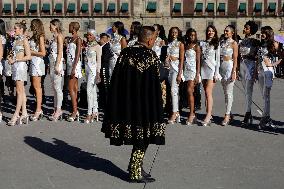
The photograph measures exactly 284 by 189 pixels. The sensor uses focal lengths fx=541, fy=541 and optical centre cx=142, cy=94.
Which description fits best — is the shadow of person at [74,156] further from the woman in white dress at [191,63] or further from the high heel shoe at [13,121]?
the woman in white dress at [191,63]

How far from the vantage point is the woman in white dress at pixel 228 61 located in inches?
363

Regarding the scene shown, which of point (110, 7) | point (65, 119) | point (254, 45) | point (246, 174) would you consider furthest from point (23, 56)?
point (110, 7)

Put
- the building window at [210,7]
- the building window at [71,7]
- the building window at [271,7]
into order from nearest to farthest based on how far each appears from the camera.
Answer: the building window at [271,7] → the building window at [210,7] → the building window at [71,7]

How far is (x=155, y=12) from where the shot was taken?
6181cm

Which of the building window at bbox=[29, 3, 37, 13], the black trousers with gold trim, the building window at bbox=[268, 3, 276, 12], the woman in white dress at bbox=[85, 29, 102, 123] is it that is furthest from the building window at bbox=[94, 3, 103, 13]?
the black trousers with gold trim

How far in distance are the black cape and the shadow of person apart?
1.88 feet

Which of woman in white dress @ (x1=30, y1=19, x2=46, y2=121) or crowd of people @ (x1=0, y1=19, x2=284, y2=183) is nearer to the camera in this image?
crowd of people @ (x1=0, y1=19, x2=284, y2=183)

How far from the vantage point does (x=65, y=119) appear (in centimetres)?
1002

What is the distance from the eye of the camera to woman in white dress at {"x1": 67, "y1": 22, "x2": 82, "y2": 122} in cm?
954

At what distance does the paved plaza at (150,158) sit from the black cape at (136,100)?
537 millimetres

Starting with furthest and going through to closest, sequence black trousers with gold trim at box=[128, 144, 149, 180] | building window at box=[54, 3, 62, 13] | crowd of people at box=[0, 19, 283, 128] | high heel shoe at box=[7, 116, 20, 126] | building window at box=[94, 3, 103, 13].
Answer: building window at box=[54, 3, 62, 13] < building window at box=[94, 3, 103, 13] < high heel shoe at box=[7, 116, 20, 126] < crowd of people at box=[0, 19, 283, 128] < black trousers with gold trim at box=[128, 144, 149, 180]

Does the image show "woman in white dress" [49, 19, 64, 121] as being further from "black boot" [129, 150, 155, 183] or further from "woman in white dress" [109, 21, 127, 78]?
"black boot" [129, 150, 155, 183]

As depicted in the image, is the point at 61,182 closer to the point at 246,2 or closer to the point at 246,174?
the point at 246,174

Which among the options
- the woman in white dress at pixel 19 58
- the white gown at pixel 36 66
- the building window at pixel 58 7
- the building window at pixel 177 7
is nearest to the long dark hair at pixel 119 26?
the white gown at pixel 36 66
